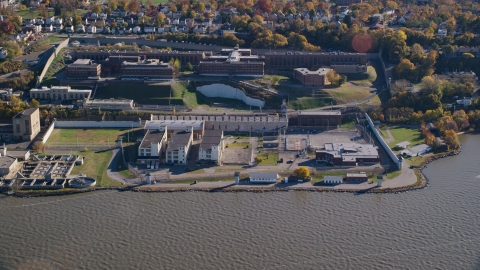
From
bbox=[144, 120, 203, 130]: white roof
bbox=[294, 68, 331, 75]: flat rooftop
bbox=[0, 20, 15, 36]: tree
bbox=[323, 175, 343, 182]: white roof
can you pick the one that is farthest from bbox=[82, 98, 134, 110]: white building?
bbox=[0, 20, 15, 36]: tree

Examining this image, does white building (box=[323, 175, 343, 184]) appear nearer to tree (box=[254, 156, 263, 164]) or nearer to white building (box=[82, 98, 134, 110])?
tree (box=[254, 156, 263, 164])

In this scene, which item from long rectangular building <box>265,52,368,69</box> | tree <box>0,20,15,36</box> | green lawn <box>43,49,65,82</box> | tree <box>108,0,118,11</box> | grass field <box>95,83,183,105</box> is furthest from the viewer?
tree <box>108,0,118,11</box>

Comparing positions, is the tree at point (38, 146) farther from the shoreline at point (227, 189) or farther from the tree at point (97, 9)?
the tree at point (97, 9)

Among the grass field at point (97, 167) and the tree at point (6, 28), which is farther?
the tree at point (6, 28)

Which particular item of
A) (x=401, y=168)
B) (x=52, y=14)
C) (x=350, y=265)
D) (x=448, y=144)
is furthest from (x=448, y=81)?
(x=52, y=14)

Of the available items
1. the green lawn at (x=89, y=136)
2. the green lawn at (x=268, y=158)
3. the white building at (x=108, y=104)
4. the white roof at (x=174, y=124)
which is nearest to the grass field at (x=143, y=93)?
the white building at (x=108, y=104)

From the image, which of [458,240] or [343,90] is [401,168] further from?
[343,90]
